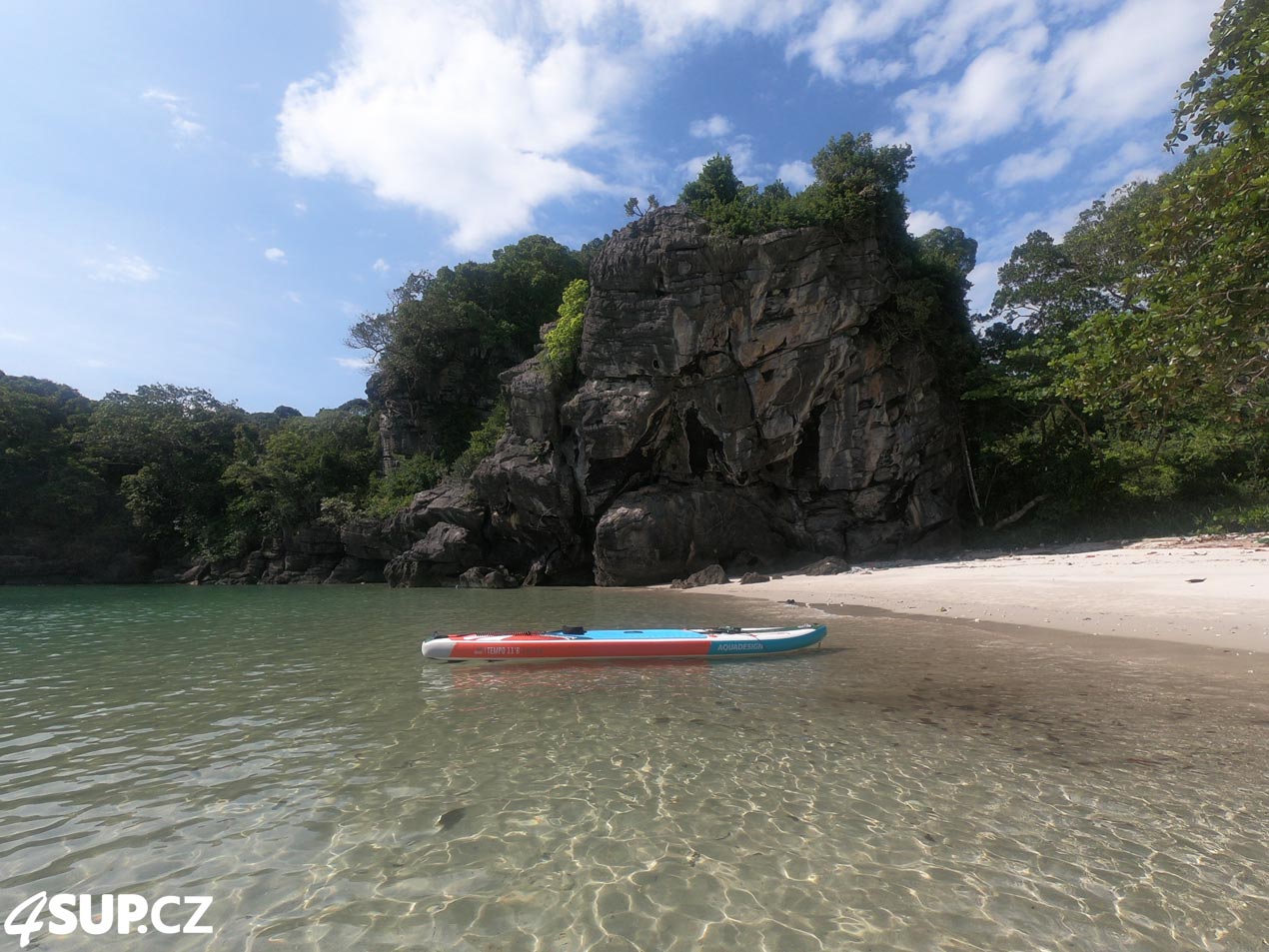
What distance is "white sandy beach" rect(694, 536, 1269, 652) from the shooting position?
9.49 m

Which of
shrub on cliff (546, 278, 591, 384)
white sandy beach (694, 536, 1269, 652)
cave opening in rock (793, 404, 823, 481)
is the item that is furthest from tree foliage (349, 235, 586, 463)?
white sandy beach (694, 536, 1269, 652)

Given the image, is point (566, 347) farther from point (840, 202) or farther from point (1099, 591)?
point (1099, 591)

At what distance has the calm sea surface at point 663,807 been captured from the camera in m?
2.97

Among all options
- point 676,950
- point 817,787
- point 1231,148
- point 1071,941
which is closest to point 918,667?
point 817,787

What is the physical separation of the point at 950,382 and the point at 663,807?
2581cm

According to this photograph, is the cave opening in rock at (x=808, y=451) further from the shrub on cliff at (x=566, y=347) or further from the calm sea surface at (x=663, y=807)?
the calm sea surface at (x=663, y=807)

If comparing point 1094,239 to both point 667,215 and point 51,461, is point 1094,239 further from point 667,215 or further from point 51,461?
point 51,461

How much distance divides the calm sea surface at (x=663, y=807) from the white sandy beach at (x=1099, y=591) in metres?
2.70

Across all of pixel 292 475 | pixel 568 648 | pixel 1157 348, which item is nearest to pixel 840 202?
pixel 1157 348

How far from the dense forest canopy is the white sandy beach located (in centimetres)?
330

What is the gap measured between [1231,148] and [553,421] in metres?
23.5

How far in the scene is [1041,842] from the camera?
3.65 meters

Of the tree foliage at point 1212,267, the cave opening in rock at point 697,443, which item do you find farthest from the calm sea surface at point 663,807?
the cave opening in rock at point 697,443

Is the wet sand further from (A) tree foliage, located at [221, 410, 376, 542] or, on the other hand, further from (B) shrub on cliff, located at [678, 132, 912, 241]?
(A) tree foliage, located at [221, 410, 376, 542]
